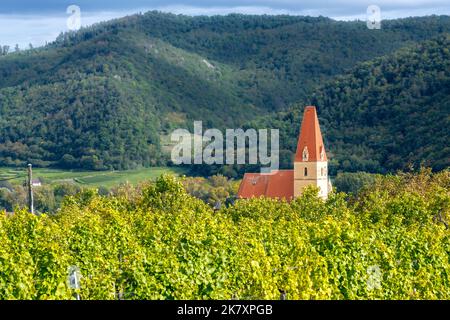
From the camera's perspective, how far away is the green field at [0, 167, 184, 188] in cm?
11162

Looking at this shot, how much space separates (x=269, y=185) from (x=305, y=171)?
337 centimetres

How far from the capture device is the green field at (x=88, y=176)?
366ft

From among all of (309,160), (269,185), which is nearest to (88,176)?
(269,185)

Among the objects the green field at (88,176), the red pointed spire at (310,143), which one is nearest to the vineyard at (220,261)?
the red pointed spire at (310,143)

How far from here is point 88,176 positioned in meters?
119

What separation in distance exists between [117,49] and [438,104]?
77465 millimetres

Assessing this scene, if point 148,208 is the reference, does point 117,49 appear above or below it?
above

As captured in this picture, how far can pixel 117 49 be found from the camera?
16512 cm

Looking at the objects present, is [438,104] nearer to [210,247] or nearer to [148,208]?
[148,208]

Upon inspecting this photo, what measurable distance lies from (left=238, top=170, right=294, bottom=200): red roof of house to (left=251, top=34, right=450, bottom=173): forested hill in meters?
16.0

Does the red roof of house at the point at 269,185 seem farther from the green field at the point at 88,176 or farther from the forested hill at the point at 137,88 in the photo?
the forested hill at the point at 137,88

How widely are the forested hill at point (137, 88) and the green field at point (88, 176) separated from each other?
149 inches
